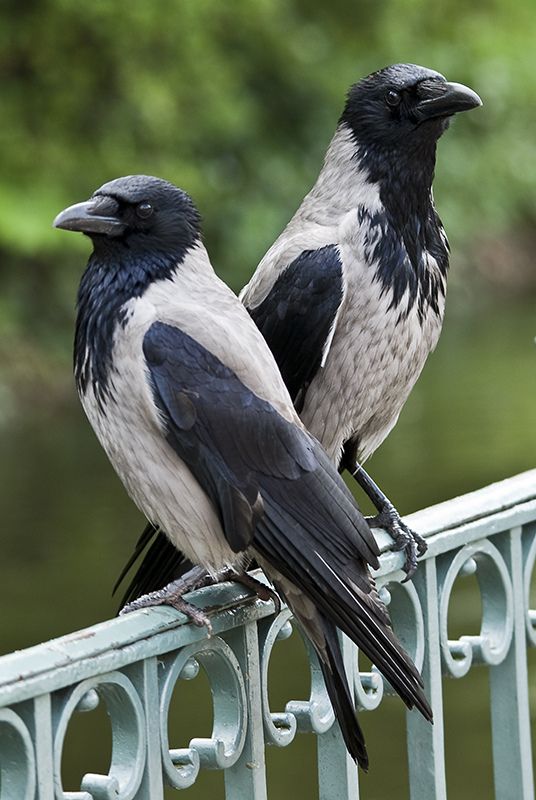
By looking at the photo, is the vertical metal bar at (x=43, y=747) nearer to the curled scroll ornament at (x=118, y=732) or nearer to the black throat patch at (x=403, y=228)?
the curled scroll ornament at (x=118, y=732)

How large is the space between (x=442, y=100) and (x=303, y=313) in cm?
51

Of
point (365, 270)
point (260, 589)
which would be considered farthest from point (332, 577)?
point (365, 270)

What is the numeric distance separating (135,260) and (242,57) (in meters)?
16.3

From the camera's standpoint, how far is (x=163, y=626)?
2.09 meters

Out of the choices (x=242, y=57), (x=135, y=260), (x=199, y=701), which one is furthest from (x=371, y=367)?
(x=242, y=57)

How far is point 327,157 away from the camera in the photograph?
3.54 m

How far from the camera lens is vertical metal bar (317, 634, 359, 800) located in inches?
93.6

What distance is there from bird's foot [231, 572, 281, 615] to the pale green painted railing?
0.02m

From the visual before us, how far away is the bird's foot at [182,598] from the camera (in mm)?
2156

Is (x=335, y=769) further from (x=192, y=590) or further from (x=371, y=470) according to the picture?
(x=371, y=470)

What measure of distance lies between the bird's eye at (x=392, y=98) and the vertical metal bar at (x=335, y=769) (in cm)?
141

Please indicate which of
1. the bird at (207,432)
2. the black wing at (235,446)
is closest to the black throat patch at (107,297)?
the bird at (207,432)

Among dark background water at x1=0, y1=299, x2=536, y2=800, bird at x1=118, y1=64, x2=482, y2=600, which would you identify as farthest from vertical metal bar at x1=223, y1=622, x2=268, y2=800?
dark background water at x1=0, y1=299, x2=536, y2=800

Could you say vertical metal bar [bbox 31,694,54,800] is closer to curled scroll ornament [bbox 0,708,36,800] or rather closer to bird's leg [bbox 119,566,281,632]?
curled scroll ornament [bbox 0,708,36,800]
